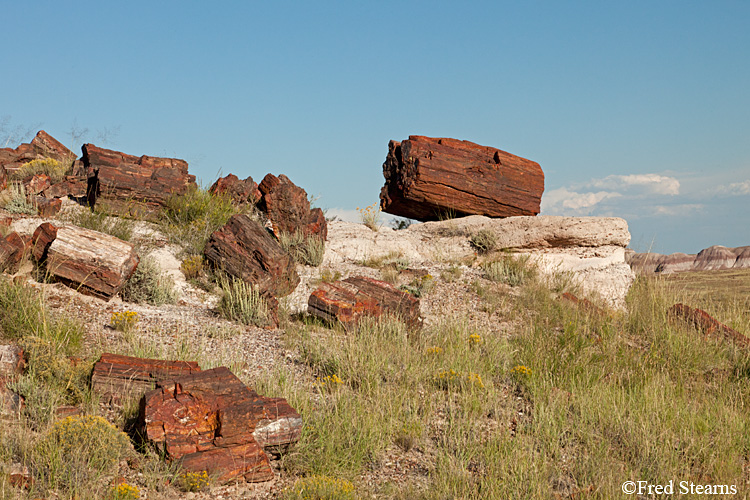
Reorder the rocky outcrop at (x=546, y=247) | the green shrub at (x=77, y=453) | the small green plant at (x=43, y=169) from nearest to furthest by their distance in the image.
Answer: the green shrub at (x=77, y=453) < the rocky outcrop at (x=546, y=247) < the small green plant at (x=43, y=169)

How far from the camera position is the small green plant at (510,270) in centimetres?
1034

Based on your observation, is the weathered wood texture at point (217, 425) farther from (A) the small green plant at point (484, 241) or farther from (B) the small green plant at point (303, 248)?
(A) the small green plant at point (484, 241)

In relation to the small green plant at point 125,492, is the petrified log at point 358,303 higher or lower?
higher

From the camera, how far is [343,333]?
7.17 meters

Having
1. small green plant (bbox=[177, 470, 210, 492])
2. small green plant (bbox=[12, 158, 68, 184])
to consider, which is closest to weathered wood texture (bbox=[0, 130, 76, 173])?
small green plant (bbox=[12, 158, 68, 184])

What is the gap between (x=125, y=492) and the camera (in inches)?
142

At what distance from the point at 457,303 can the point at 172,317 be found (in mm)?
4216

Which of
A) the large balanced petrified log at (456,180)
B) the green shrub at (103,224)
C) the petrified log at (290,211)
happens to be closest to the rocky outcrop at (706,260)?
the large balanced petrified log at (456,180)

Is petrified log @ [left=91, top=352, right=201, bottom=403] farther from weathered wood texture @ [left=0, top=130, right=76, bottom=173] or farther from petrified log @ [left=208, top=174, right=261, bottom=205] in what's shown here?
weathered wood texture @ [left=0, top=130, right=76, bottom=173]

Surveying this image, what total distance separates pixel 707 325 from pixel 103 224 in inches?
389

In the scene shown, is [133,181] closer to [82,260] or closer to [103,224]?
[103,224]

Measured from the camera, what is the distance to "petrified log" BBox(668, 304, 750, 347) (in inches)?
317

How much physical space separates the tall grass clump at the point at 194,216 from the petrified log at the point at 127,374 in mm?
5757

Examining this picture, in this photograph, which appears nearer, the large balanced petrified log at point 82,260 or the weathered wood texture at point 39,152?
the large balanced petrified log at point 82,260
